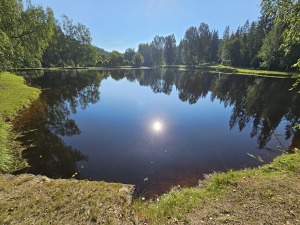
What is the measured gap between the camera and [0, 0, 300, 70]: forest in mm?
7877

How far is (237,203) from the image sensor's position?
6.89 meters

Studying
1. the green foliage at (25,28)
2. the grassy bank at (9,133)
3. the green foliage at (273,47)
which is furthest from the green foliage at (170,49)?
the grassy bank at (9,133)

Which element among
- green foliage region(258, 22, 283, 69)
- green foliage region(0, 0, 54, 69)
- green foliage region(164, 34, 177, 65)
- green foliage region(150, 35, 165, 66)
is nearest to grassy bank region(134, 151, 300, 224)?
green foliage region(0, 0, 54, 69)

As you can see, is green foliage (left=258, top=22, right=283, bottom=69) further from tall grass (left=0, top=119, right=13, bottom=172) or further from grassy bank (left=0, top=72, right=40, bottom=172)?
tall grass (left=0, top=119, right=13, bottom=172)

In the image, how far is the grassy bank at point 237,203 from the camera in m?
6.12

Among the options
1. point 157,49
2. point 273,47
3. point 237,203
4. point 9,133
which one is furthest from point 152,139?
point 157,49

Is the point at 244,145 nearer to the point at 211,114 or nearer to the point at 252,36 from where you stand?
the point at 211,114

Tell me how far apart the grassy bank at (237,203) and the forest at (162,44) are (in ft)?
15.9

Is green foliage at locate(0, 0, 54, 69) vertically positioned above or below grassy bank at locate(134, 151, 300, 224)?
above

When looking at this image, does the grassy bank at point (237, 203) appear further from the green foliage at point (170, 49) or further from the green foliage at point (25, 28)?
the green foliage at point (170, 49)

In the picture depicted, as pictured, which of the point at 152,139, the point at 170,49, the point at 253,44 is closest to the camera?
the point at 152,139

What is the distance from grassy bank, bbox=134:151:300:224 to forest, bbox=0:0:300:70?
484cm

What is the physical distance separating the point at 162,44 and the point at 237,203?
17761cm

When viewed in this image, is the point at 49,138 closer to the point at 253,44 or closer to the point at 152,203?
the point at 152,203
